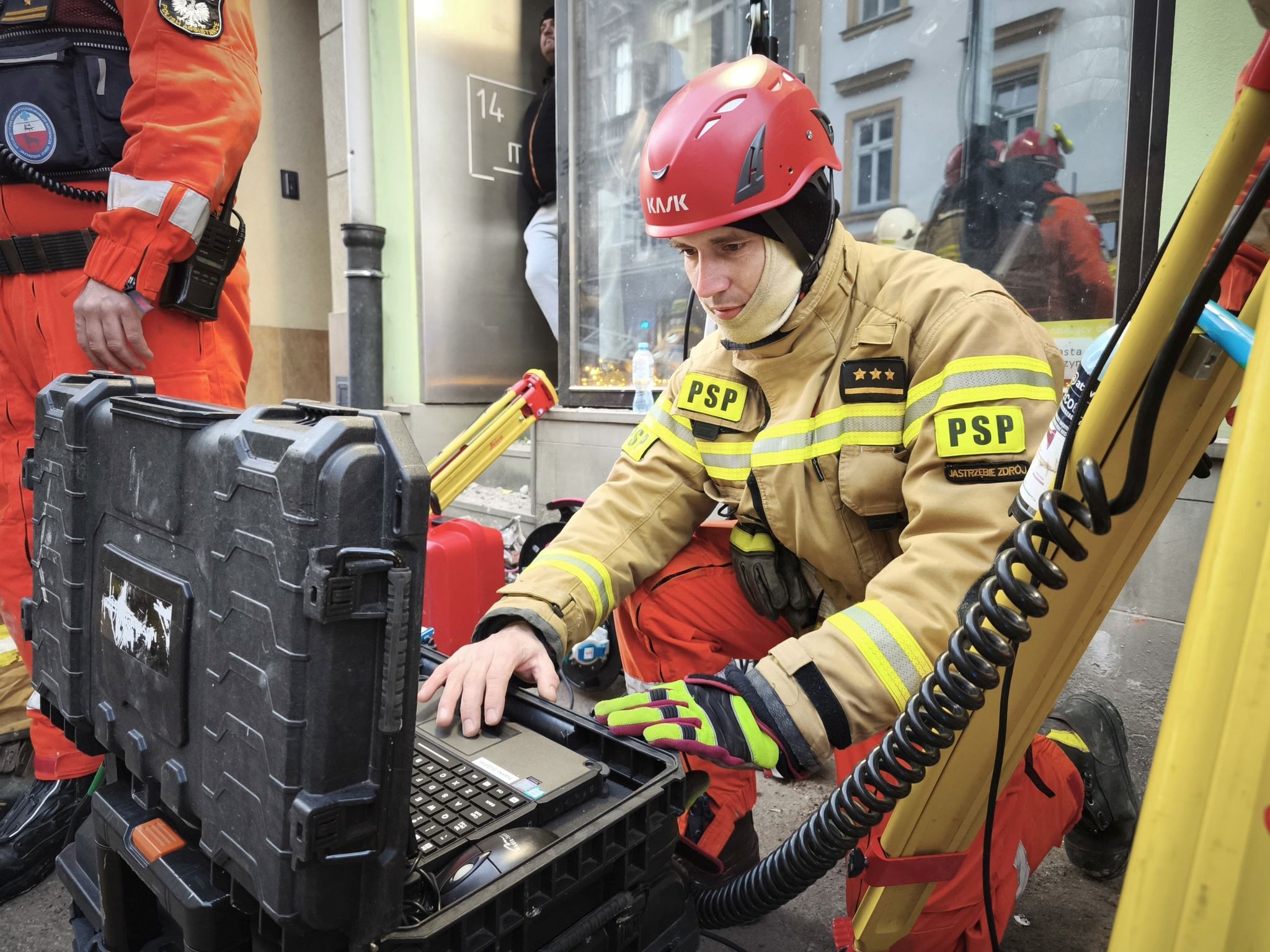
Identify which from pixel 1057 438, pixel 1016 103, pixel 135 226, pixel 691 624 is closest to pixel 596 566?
pixel 691 624

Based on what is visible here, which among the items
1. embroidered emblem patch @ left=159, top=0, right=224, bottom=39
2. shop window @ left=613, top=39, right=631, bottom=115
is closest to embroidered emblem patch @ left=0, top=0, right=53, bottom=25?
embroidered emblem patch @ left=159, top=0, right=224, bottom=39

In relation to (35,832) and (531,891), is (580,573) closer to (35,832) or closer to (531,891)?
(531,891)

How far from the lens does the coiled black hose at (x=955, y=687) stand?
714mm

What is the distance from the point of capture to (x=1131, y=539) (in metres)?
0.88

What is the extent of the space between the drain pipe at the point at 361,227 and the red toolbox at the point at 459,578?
112 inches

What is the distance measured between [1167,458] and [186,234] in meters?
1.97

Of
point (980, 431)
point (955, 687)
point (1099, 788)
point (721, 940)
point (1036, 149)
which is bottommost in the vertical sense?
point (721, 940)

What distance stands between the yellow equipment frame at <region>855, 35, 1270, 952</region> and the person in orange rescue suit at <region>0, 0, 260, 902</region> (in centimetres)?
187

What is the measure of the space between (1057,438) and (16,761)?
2562 millimetres

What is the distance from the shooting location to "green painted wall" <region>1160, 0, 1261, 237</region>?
2057mm

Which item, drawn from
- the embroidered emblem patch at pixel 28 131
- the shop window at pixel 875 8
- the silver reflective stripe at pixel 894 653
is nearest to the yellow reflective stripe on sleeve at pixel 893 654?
the silver reflective stripe at pixel 894 653

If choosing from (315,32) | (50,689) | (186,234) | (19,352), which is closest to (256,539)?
(50,689)

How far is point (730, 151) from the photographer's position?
4.97 feet

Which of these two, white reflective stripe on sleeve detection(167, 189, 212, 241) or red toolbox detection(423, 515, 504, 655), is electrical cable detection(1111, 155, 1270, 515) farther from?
red toolbox detection(423, 515, 504, 655)
